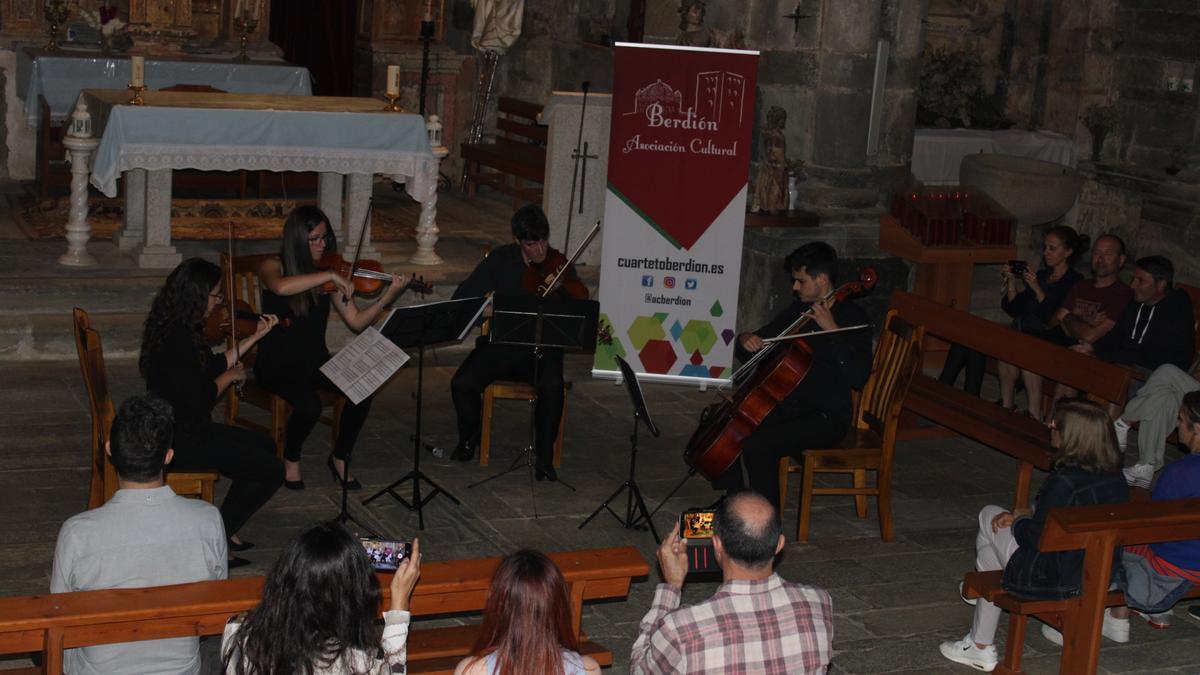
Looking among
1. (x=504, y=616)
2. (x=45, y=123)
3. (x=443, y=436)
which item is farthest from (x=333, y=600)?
(x=45, y=123)

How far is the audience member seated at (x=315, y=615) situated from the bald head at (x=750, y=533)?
0.96m

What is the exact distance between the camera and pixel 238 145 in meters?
9.38

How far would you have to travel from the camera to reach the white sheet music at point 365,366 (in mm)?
6125

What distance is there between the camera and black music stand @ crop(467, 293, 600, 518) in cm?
667

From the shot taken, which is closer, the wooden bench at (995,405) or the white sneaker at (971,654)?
the white sneaker at (971,654)

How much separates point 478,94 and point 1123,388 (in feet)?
25.7

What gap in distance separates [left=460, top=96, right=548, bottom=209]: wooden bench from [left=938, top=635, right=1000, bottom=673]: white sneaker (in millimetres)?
6125

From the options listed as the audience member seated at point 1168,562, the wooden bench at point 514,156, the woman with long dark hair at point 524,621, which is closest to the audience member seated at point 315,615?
the woman with long dark hair at point 524,621

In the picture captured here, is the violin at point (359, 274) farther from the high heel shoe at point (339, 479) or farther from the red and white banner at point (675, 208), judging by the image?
the red and white banner at point (675, 208)

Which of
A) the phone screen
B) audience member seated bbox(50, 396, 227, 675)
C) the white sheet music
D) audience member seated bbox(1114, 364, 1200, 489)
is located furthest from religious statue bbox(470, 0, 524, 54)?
the phone screen

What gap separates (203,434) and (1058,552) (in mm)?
3226

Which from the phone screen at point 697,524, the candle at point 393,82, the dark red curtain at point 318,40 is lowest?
the phone screen at point 697,524

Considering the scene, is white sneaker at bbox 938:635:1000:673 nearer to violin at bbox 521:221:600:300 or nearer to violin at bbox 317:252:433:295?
violin at bbox 521:221:600:300

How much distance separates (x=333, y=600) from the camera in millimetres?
3434
